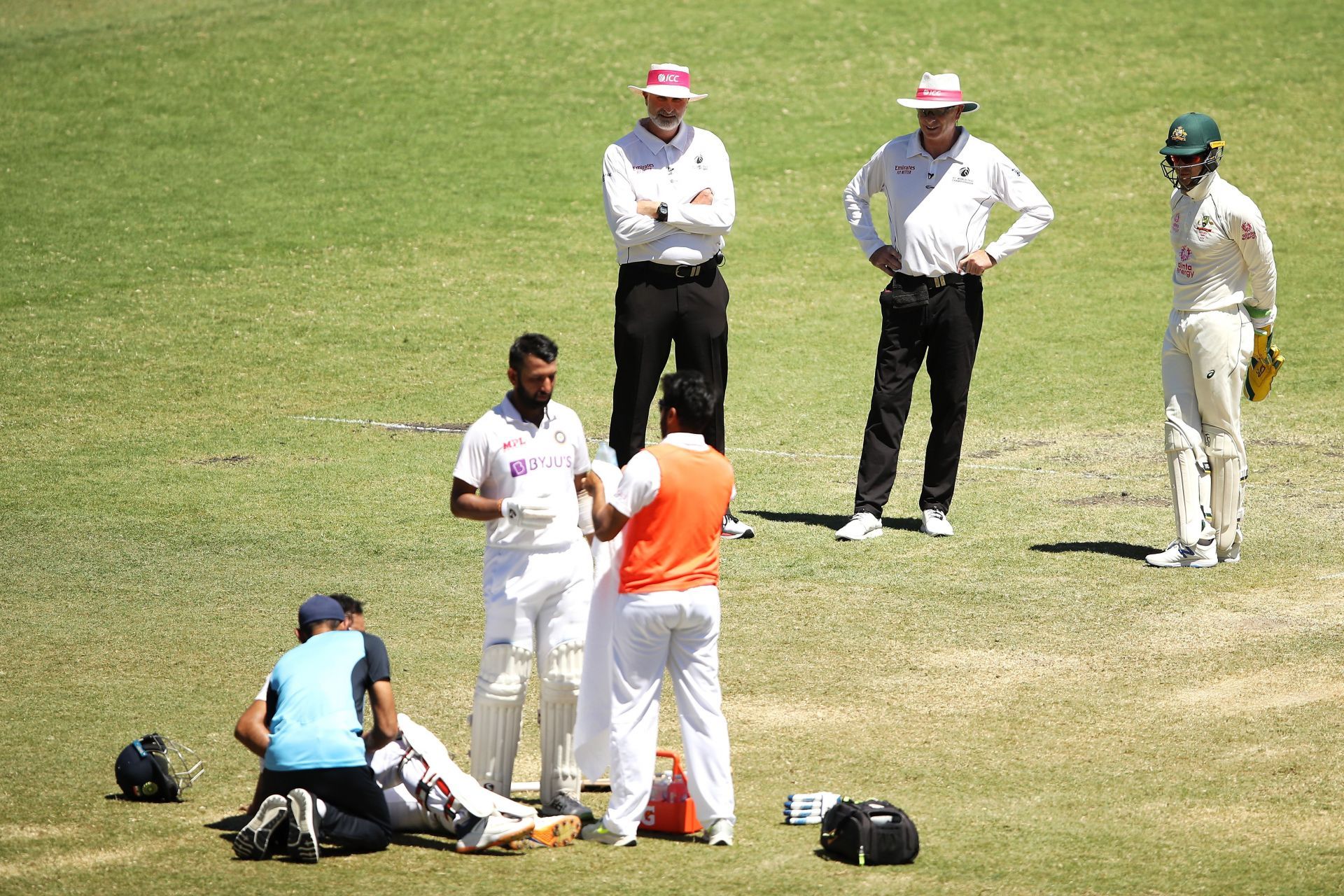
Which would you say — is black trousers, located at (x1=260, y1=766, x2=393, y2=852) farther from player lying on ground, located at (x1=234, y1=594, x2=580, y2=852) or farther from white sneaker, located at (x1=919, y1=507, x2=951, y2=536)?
white sneaker, located at (x1=919, y1=507, x2=951, y2=536)

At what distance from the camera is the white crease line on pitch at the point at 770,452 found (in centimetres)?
1281

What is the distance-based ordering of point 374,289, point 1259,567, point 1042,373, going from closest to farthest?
point 1259,567 → point 1042,373 → point 374,289

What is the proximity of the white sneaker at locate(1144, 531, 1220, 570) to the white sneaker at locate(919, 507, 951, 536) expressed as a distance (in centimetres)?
140

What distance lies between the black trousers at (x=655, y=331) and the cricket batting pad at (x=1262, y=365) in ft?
10.9

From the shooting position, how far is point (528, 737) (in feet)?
25.2

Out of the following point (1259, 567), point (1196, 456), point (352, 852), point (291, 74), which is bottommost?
point (352, 852)

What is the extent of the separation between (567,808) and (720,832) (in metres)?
0.69

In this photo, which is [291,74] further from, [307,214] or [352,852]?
[352,852]

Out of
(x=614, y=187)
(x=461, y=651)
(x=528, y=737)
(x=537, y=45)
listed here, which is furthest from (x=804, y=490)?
(x=537, y=45)

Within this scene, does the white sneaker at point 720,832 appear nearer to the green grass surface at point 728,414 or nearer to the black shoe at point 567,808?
the green grass surface at point 728,414

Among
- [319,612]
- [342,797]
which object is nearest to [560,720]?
[342,797]

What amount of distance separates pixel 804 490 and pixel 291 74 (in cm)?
1636

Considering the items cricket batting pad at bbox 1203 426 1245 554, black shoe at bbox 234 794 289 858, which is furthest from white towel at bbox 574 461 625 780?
cricket batting pad at bbox 1203 426 1245 554

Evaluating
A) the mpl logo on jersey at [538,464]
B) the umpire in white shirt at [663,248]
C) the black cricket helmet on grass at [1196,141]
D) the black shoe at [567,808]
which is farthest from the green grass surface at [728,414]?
the black cricket helmet on grass at [1196,141]
